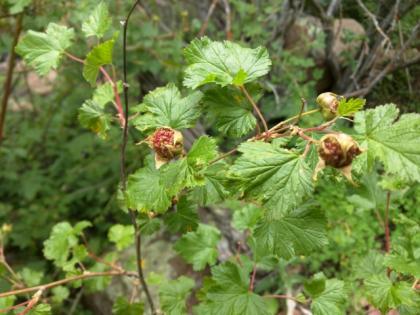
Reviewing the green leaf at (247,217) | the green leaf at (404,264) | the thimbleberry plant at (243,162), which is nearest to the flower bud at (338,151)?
the thimbleberry plant at (243,162)

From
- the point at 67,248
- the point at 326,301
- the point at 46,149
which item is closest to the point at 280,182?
the point at 326,301

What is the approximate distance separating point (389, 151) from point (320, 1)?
5.99ft

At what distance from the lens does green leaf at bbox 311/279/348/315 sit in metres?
1.09

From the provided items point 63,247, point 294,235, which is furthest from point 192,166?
point 63,247

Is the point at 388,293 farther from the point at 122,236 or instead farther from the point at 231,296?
the point at 122,236

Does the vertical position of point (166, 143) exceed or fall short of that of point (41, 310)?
it exceeds it

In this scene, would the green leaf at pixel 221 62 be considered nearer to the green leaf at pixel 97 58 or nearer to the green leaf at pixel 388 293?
the green leaf at pixel 97 58

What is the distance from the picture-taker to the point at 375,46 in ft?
6.69

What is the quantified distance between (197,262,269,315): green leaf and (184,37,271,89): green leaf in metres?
0.54

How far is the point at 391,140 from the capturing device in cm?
74

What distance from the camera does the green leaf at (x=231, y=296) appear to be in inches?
41.0

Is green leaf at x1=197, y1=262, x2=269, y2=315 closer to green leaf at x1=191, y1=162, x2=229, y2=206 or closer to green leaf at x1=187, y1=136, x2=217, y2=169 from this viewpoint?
green leaf at x1=191, y1=162, x2=229, y2=206

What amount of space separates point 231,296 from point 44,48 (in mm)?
884

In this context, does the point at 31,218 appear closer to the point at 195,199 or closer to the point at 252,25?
the point at 252,25
